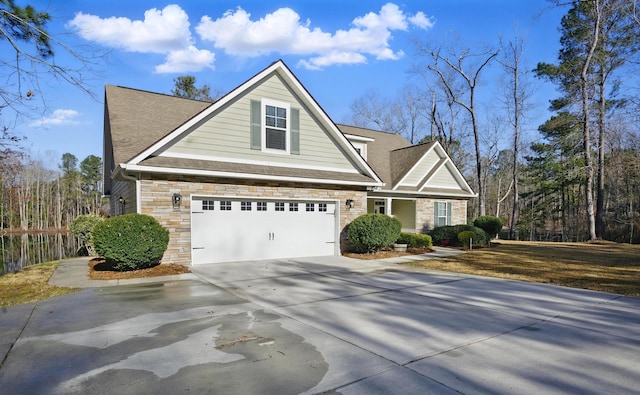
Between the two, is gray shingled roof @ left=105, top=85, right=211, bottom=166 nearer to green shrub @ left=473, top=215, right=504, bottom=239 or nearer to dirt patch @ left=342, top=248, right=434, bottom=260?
dirt patch @ left=342, top=248, right=434, bottom=260

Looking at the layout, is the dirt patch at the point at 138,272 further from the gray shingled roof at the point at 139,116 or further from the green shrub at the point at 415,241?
the green shrub at the point at 415,241

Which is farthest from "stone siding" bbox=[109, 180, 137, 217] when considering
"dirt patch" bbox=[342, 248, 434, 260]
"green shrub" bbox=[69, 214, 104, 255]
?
"dirt patch" bbox=[342, 248, 434, 260]

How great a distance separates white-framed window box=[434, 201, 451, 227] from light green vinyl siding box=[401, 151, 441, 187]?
1.86 metres

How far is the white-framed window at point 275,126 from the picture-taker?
40.5 feet

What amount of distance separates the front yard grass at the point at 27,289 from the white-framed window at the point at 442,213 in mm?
16825

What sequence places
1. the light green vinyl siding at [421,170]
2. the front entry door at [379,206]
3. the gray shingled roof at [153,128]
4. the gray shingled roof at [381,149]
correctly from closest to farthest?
1. the gray shingled roof at [153,128]
2. the light green vinyl siding at [421,170]
3. the gray shingled roof at [381,149]
4. the front entry door at [379,206]

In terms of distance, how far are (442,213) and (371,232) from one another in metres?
8.21

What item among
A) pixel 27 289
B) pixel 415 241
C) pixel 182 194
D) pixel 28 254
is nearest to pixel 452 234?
pixel 415 241

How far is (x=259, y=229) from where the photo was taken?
39.8 ft

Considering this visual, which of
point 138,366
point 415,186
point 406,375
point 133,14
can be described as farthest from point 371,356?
point 415,186

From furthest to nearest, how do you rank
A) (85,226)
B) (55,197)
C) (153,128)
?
(55,197) < (85,226) < (153,128)

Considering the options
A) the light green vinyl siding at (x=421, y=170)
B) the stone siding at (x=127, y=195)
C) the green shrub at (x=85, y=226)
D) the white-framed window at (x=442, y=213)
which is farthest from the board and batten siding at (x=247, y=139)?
the white-framed window at (x=442, y=213)

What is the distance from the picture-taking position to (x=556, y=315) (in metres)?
6.00

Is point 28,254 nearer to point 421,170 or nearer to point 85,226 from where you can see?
point 85,226
